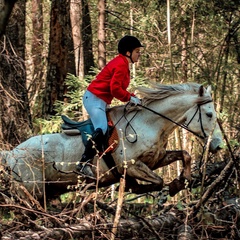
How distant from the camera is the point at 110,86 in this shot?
28.6ft

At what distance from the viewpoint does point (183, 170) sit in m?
9.06

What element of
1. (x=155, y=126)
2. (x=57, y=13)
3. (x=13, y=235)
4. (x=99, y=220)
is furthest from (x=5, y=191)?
(x=57, y=13)

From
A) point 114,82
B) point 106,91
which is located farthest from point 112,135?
point 114,82

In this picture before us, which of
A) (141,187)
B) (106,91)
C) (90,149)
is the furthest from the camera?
(141,187)

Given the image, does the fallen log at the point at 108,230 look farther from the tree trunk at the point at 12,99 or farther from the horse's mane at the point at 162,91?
the tree trunk at the point at 12,99

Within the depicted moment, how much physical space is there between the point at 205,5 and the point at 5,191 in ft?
29.8

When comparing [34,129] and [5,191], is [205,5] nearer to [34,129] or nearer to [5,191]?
[34,129]

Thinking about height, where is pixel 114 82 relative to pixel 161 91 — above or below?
above

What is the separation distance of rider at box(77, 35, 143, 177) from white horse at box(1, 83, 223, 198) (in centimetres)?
18

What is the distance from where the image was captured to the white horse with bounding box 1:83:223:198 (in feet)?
29.2

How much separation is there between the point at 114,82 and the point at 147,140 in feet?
3.15

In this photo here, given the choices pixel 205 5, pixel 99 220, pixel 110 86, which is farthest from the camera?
pixel 205 5

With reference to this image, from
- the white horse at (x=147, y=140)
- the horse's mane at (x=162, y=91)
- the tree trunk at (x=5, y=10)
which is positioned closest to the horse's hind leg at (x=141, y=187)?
the white horse at (x=147, y=140)

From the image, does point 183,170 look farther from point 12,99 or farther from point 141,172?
point 12,99
